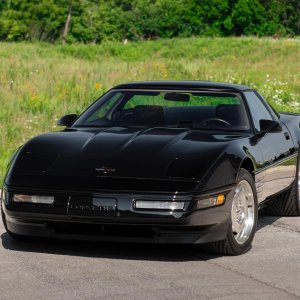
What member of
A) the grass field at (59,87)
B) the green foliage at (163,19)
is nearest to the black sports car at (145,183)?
the grass field at (59,87)

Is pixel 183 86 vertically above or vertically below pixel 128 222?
above

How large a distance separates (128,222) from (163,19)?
11349cm

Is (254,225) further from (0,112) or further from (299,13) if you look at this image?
(299,13)

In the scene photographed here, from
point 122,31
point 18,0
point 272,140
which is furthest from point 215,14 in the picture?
point 272,140

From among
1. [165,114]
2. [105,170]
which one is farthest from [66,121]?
[105,170]

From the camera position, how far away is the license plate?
23.8 feet

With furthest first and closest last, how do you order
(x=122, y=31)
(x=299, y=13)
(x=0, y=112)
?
(x=299, y=13) < (x=122, y=31) < (x=0, y=112)

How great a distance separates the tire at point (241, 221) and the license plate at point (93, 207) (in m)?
0.87

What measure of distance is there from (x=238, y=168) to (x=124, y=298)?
2009 mm

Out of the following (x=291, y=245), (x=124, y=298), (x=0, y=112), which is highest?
(x=124, y=298)

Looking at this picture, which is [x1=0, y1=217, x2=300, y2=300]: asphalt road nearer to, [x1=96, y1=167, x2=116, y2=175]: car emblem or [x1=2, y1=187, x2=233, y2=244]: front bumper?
[x1=2, y1=187, x2=233, y2=244]: front bumper

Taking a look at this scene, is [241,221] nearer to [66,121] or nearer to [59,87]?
[66,121]

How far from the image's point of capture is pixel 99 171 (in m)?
7.51

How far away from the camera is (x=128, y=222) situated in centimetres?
726
